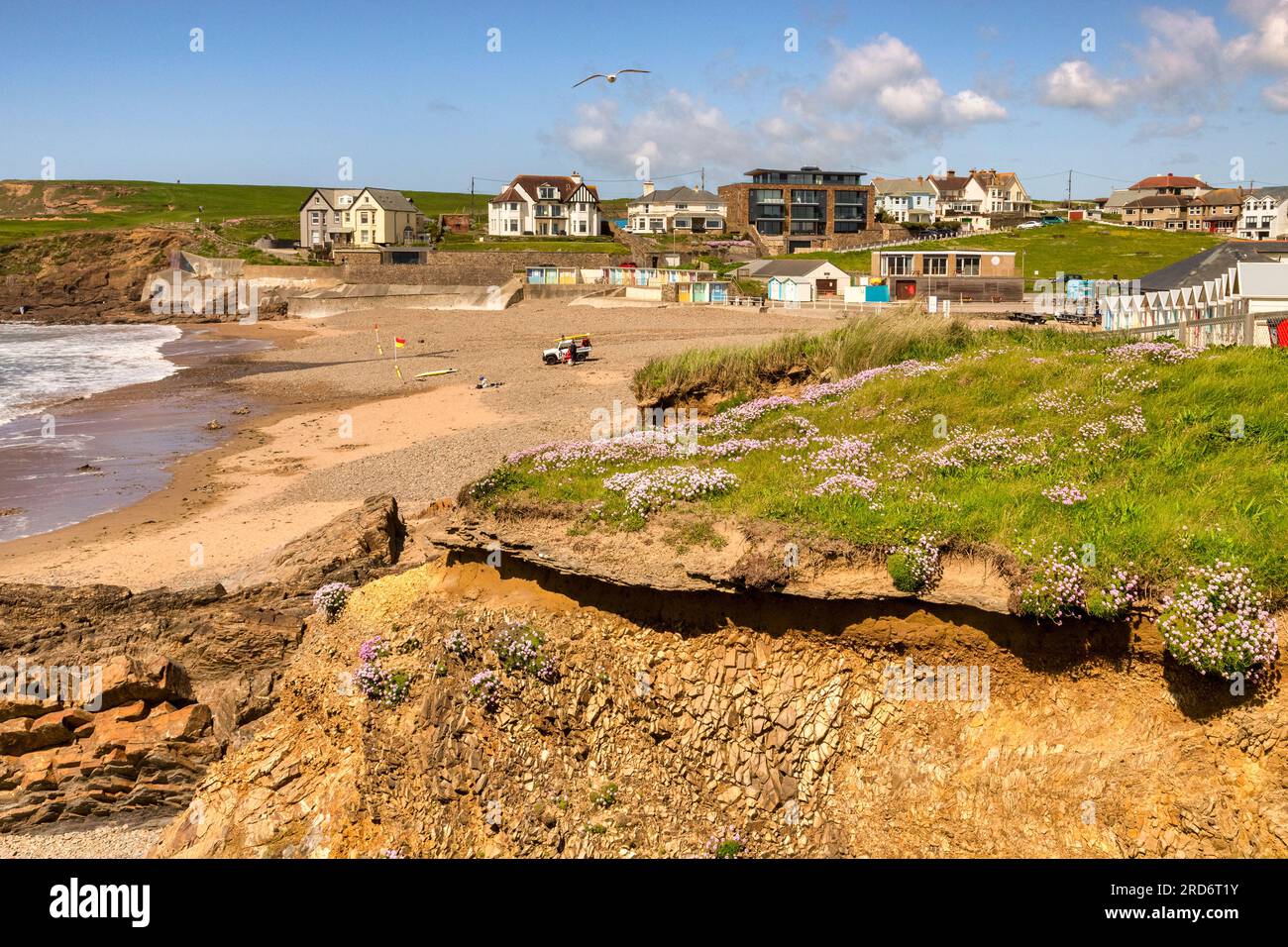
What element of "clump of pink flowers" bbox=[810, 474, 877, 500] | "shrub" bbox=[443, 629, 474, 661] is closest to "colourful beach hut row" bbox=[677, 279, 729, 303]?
"clump of pink flowers" bbox=[810, 474, 877, 500]

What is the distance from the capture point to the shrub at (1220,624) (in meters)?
7.70

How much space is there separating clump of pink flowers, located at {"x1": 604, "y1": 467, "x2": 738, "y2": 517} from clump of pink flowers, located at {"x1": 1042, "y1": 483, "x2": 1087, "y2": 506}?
11.1 feet

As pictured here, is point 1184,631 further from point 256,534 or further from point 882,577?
point 256,534

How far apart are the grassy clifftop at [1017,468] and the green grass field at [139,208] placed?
115026 mm

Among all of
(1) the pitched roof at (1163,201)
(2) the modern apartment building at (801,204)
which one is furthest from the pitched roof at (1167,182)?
(2) the modern apartment building at (801,204)

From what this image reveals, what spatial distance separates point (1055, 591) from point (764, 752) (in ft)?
9.83

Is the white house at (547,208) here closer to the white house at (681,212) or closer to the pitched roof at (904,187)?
the white house at (681,212)

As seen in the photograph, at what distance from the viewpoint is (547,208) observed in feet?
379

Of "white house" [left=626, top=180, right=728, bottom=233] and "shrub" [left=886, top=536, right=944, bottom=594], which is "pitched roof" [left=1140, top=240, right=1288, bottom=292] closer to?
"shrub" [left=886, top=536, right=944, bottom=594]

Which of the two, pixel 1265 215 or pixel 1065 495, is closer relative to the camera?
pixel 1065 495

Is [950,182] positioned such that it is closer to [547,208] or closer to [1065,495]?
[547,208]

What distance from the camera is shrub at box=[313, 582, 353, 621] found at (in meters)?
13.8

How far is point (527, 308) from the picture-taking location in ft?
245

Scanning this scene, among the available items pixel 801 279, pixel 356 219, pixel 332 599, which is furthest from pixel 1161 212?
pixel 332 599
